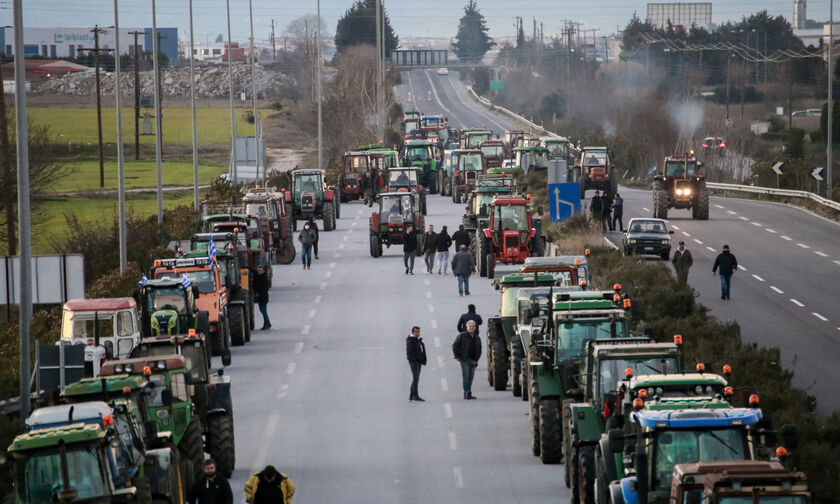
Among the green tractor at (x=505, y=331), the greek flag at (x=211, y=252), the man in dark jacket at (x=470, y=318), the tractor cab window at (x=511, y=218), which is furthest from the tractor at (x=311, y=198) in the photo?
the green tractor at (x=505, y=331)

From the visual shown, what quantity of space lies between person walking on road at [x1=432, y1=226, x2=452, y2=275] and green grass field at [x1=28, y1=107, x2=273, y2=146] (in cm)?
7206

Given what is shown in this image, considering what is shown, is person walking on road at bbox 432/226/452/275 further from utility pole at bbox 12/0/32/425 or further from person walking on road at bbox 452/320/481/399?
utility pole at bbox 12/0/32/425

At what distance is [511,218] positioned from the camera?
43.3 metres

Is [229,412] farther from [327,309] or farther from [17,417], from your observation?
[327,309]

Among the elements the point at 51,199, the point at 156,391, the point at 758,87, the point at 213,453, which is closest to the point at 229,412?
the point at 213,453

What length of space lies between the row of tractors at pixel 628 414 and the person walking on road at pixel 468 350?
0.69 metres

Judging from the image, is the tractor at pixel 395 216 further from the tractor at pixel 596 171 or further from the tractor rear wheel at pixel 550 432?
the tractor rear wheel at pixel 550 432

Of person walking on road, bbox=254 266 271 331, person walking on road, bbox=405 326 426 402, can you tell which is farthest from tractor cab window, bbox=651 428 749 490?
person walking on road, bbox=254 266 271 331

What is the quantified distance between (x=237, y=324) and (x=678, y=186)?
31.1 metres

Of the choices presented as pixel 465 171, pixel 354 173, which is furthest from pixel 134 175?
pixel 465 171

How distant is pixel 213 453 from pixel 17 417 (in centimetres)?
449

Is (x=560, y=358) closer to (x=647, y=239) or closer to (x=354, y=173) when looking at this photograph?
(x=647, y=239)

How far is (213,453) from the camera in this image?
2030 centimetres

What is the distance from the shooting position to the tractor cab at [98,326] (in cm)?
2631
